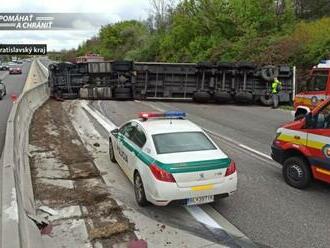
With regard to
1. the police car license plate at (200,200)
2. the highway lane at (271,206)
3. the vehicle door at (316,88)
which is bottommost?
the highway lane at (271,206)

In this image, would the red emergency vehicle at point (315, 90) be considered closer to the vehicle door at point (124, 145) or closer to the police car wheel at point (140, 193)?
the vehicle door at point (124, 145)

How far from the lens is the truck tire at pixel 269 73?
22422 millimetres

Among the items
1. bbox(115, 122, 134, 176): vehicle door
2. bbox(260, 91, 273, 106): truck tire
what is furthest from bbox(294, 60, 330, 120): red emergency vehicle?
bbox(260, 91, 273, 106): truck tire

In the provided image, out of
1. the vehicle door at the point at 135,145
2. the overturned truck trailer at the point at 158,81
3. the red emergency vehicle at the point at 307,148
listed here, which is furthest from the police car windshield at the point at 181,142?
the overturned truck trailer at the point at 158,81

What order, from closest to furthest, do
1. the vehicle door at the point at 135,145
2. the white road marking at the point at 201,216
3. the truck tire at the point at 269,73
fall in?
the white road marking at the point at 201,216
the vehicle door at the point at 135,145
the truck tire at the point at 269,73

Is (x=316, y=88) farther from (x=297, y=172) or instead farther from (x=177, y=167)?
(x=177, y=167)

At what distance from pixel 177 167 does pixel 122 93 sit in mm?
18813

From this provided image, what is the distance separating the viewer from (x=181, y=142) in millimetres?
6832

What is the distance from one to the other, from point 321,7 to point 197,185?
4215 centimetres

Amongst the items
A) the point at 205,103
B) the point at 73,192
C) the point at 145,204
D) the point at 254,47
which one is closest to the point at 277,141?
the point at 145,204

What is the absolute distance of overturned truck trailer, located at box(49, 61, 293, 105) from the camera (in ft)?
75.9

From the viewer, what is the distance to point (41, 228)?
5.72 metres
